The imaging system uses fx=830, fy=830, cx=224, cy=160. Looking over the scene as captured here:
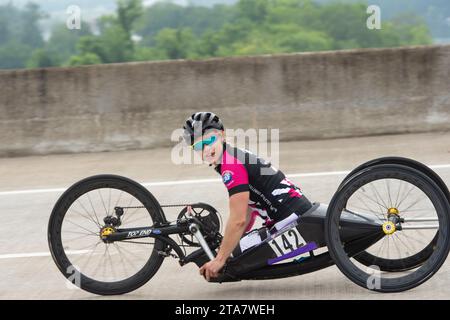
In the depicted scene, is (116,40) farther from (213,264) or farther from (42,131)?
(213,264)

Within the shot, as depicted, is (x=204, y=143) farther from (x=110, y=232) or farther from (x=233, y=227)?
(x=110, y=232)

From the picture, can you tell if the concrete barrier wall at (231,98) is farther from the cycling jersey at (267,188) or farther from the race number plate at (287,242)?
the race number plate at (287,242)

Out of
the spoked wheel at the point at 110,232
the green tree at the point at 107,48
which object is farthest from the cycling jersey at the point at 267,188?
the green tree at the point at 107,48

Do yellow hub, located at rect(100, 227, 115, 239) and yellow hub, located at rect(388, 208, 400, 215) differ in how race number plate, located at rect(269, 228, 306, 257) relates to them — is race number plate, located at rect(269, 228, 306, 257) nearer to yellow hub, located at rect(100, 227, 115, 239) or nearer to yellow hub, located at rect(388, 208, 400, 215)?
yellow hub, located at rect(388, 208, 400, 215)

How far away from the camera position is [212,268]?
196 inches

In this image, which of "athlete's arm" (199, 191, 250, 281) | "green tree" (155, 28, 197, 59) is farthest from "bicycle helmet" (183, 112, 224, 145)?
"green tree" (155, 28, 197, 59)

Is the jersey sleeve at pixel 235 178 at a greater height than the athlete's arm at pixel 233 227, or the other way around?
the jersey sleeve at pixel 235 178

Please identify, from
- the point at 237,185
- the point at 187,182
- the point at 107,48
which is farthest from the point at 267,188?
the point at 107,48

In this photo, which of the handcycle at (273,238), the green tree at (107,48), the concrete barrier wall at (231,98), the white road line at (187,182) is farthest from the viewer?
the green tree at (107,48)

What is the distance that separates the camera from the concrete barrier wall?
35.9ft

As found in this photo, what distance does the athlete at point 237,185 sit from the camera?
16.0 feet

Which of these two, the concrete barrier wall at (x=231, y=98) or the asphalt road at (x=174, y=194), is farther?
the concrete barrier wall at (x=231, y=98)

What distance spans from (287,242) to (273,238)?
0.09m

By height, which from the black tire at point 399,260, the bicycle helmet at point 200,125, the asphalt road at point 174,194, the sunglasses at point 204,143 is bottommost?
the asphalt road at point 174,194
